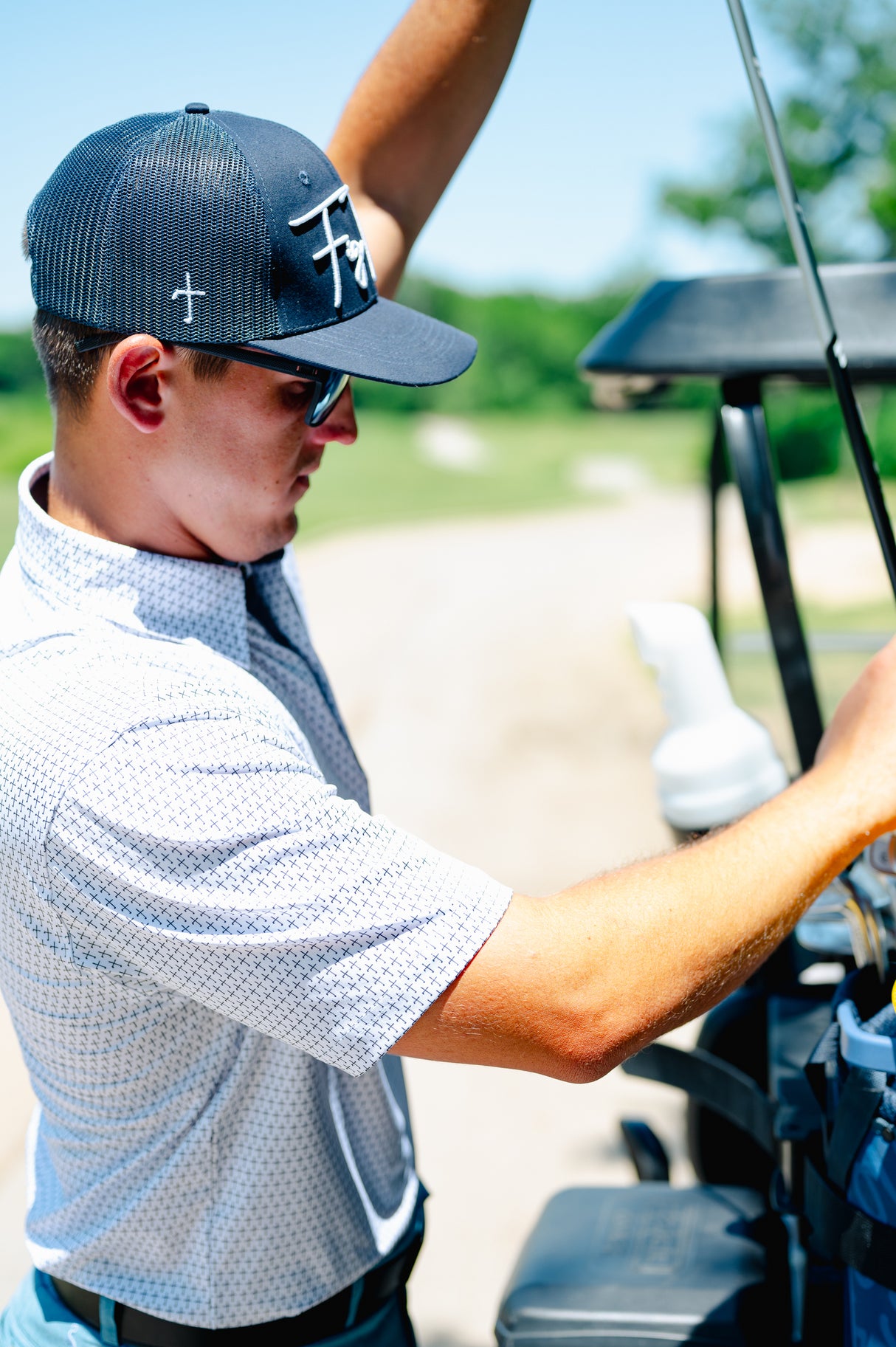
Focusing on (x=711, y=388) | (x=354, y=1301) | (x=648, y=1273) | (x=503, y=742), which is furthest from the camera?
(x=711, y=388)

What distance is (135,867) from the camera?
3.14 feet

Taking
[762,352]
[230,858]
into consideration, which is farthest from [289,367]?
[762,352]

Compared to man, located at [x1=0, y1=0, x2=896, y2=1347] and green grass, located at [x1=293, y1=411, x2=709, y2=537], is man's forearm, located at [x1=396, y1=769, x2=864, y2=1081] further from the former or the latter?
green grass, located at [x1=293, y1=411, x2=709, y2=537]

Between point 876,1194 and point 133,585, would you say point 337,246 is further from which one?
point 876,1194

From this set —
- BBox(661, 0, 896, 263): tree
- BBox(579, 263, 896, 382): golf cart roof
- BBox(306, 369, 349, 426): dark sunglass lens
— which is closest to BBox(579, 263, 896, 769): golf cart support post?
BBox(579, 263, 896, 382): golf cart roof

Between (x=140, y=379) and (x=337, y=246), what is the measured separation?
23cm

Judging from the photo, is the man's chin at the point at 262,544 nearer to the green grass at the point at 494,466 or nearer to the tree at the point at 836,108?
the green grass at the point at 494,466

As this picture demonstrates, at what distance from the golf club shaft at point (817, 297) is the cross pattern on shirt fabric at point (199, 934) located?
0.50 metres

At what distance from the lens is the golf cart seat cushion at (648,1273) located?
1418mm

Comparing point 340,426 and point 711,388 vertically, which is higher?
point 340,426

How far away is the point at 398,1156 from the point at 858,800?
0.66 m

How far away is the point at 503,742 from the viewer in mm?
6938

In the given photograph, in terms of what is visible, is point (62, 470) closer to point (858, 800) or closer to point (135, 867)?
point (135, 867)

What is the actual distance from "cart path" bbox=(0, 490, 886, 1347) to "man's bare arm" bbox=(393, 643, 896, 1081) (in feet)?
2.33
